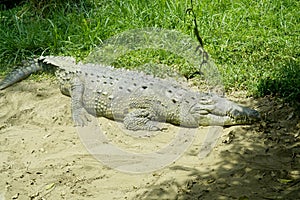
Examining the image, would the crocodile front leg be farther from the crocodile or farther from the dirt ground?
the dirt ground

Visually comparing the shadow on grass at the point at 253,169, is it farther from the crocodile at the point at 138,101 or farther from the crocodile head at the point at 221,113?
the crocodile at the point at 138,101

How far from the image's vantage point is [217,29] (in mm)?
7059

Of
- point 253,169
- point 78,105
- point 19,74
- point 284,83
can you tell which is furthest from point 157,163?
point 19,74

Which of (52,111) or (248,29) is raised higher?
(248,29)

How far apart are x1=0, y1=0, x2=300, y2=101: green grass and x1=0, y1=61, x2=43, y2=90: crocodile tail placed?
0.40 meters

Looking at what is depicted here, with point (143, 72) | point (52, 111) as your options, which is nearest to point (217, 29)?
point (143, 72)

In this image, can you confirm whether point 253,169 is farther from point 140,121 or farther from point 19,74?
point 19,74

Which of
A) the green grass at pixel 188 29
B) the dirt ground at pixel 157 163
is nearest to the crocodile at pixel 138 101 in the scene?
the dirt ground at pixel 157 163

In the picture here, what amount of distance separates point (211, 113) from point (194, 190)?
1.43 m

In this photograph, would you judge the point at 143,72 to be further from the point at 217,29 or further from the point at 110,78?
the point at 217,29

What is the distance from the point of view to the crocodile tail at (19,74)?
672cm

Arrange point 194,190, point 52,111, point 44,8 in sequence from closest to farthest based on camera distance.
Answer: point 194,190
point 52,111
point 44,8

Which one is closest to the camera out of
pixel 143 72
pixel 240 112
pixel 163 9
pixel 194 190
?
pixel 194 190

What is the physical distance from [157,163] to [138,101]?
4.16 feet
